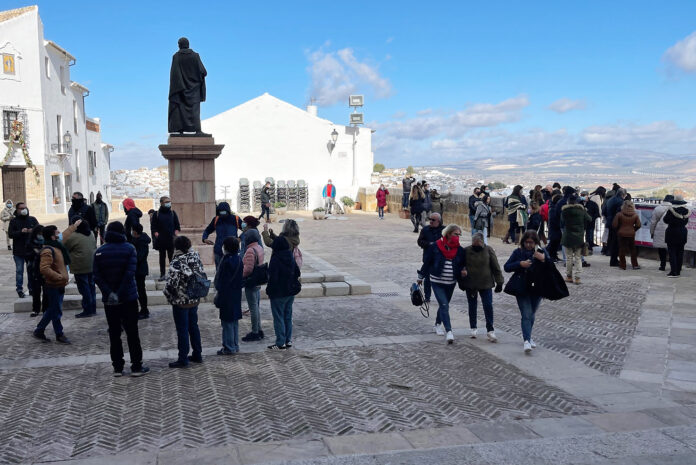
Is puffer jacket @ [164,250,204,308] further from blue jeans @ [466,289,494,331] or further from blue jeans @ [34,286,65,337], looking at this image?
blue jeans @ [466,289,494,331]

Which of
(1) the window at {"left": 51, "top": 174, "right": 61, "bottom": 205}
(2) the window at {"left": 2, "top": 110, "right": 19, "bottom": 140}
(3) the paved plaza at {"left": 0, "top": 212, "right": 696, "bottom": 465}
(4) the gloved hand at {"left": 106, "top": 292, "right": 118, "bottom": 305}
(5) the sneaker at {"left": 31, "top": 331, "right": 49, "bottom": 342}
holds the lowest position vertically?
(3) the paved plaza at {"left": 0, "top": 212, "right": 696, "bottom": 465}

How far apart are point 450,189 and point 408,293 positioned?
1582 centimetres

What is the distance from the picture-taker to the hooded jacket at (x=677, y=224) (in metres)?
12.9

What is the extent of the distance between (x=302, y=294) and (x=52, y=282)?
4.59 m

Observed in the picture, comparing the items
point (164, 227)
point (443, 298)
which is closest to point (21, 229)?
point (164, 227)

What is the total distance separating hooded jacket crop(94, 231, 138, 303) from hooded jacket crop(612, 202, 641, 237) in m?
11.2

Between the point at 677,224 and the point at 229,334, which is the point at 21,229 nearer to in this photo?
the point at 229,334

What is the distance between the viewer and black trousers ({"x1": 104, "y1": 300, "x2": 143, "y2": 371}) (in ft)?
22.1

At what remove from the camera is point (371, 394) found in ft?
20.6

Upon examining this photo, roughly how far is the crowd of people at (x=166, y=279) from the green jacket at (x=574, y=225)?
21.9ft

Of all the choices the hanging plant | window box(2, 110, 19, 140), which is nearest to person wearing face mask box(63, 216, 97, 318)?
the hanging plant

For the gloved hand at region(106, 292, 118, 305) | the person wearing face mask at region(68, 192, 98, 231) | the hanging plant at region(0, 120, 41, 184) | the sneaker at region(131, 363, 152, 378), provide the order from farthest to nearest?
the hanging plant at region(0, 120, 41, 184), the person wearing face mask at region(68, 192, 98, 231), the sneaker at region(131, 363, 152, 378), the gloved hand at region(106, 292, 118, 305)

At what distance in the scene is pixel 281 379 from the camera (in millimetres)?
6746

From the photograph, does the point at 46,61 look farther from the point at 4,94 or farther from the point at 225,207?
the point at 225,207
